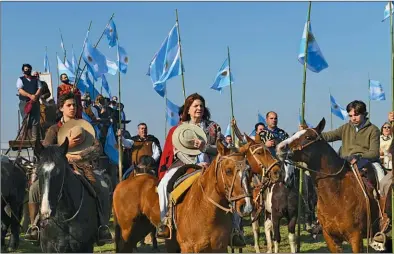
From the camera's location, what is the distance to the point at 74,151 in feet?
29.5

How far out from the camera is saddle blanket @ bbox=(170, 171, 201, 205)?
8.77 metres

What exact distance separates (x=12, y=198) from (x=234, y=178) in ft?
27.8

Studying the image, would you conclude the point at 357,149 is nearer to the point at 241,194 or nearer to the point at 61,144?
the point at 241,194

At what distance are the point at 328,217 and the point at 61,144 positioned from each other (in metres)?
4.57

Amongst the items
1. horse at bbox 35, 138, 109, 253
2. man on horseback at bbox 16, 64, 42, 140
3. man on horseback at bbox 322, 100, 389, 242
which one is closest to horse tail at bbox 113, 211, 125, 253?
horse at bbox 35, 138, 109, 253

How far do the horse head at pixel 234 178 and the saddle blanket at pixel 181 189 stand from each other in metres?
0.82

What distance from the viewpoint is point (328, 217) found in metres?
10.6

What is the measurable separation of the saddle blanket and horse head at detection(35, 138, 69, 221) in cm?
156

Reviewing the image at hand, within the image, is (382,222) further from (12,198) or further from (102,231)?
(12,198)

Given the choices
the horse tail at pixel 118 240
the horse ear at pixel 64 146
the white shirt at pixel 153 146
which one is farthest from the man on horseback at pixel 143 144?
the horse ear at pixel 64 146

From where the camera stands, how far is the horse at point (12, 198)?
47.8 feet

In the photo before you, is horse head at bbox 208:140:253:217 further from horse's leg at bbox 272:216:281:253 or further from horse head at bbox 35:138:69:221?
horse's leg at bbox 272:216:281:253

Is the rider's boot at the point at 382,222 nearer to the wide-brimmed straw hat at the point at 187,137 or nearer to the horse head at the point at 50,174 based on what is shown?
the wide-brimmed straw hat at the point at 187,137

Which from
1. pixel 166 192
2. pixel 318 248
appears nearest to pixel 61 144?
pixel 166 192
